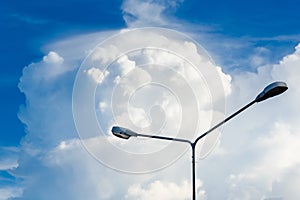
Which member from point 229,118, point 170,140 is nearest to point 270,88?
point 229,118

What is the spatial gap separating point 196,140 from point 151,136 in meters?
2.61

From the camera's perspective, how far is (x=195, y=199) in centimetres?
2403

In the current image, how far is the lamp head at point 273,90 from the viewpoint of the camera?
20.9 m

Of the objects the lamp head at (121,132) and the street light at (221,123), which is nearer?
the street light at (221,123)

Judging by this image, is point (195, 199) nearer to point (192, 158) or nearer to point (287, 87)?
point (192, 158)

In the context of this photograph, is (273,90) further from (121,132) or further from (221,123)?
(121,132)

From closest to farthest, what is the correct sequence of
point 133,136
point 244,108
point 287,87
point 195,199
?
point 287,87
point 244,108
point 195,199
point 133,136

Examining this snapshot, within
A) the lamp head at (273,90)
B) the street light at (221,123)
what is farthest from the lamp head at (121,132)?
the lamp head at (273,90)

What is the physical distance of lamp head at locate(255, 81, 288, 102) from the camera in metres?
20.9

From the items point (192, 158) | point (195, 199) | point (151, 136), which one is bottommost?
point (195, 199)

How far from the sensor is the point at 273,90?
21.0m

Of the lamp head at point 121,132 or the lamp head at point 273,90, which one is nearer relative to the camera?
the lamp head at point 273,90

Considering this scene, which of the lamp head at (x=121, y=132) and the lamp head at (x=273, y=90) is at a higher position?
the lamp head at (x=121, y=132)

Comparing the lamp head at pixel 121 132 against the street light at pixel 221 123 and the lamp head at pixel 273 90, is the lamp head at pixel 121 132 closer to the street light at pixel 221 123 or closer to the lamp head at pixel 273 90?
the street light at pixel 221 123
